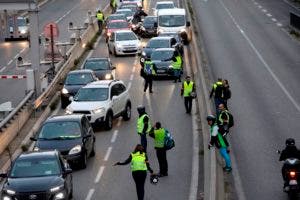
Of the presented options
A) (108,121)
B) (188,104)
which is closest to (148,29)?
(188,104)

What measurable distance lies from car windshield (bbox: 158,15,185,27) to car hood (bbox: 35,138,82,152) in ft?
101

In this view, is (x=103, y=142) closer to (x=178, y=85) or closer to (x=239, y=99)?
(x=239, y=99)

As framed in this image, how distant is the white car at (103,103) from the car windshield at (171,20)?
22369 millimetres

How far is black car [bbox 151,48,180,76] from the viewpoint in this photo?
42406 mm

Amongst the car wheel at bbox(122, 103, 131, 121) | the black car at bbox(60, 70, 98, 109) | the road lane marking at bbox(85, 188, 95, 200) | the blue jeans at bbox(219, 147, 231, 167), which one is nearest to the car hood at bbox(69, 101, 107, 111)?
the car wheel at bbox(122, 103, 131, 121)

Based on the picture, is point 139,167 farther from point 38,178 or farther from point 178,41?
point 178,41

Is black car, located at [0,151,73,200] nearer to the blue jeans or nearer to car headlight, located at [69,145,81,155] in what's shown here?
car headlight, located at [69,145,81,155]

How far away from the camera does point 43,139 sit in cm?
2528

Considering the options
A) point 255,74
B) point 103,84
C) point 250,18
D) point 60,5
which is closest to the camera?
point 103,84

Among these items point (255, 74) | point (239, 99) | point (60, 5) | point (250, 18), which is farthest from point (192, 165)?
point (60, 5)

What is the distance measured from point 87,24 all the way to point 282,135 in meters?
35.1

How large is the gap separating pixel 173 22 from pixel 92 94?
24283mm

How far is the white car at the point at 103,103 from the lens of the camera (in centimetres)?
3068

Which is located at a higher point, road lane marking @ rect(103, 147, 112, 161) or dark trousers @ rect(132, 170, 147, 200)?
dark trousers @ rect(132, 170, 147, 200)
